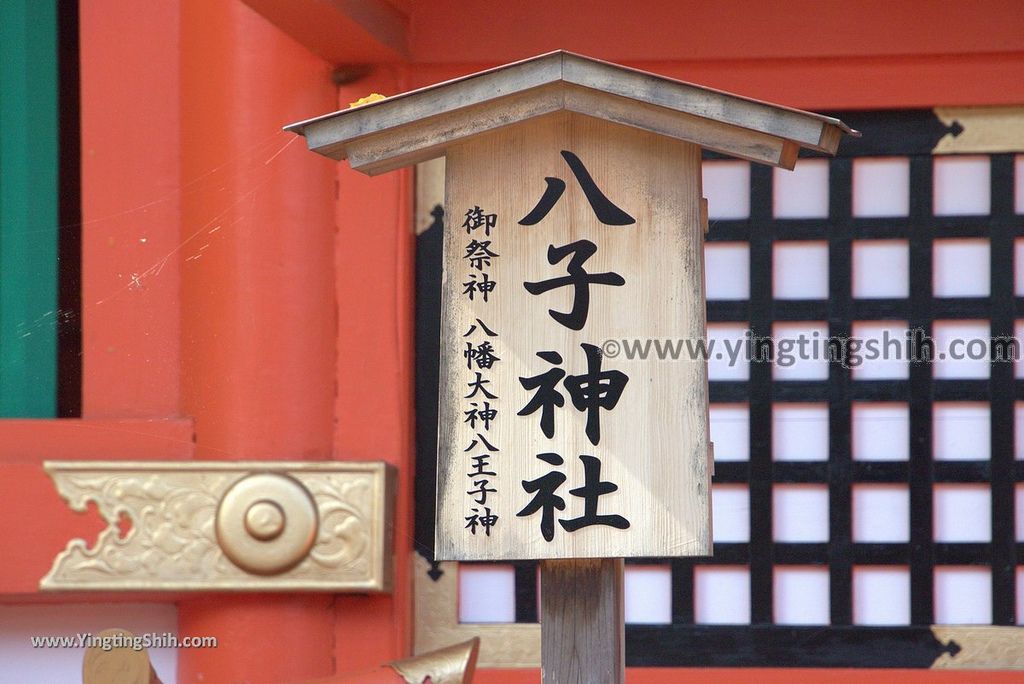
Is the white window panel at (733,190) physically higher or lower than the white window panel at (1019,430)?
higher

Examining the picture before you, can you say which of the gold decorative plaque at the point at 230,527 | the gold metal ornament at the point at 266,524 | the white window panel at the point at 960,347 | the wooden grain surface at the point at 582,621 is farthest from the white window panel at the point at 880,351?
the gold metal ornament at the point at 266,524

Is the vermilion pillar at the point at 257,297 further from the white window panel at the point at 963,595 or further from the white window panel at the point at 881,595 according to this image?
the white window panel at the point at 963,595

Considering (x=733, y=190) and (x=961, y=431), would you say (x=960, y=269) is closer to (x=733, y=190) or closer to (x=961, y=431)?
(x=961, y=431)

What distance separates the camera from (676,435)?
2.84m

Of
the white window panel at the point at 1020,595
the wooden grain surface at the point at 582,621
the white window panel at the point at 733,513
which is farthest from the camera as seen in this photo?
the white window panel at the point at 733,513

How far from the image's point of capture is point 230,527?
430 cm

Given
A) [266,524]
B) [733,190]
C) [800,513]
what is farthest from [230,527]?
[733,190]

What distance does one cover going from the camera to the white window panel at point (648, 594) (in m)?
4.60

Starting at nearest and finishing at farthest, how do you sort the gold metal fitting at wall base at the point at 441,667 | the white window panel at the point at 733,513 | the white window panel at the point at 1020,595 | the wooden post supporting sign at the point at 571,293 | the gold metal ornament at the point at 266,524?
the wooden post supporting sign at the point at 571,293
the gold metal fitting at wall base at the point at 441,667
the gold metal ornament at the point at 266,524
the white window panel at the point at 1020,595
the white window panel at the point at 733,513

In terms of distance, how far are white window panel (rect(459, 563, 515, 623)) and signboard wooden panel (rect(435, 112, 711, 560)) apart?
1.76m

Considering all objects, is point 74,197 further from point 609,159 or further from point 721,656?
point 721,656

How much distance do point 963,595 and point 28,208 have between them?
3.66 metres

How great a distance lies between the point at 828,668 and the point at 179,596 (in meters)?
2.28

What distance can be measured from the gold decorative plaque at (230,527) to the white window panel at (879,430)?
1684 millimetres
